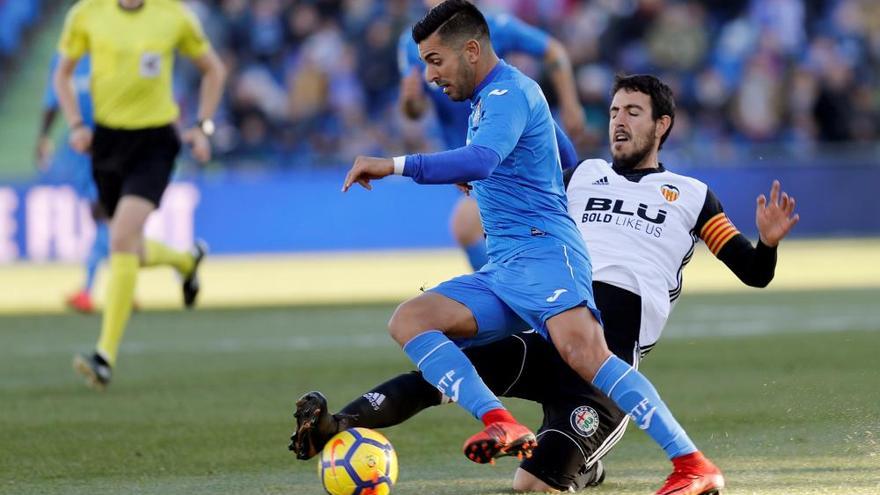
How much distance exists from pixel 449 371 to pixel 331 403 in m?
2.70

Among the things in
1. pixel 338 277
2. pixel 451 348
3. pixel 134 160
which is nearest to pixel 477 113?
pixel 451 348

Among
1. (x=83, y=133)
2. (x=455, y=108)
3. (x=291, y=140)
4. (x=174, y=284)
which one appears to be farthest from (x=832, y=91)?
(x=83, y=133)

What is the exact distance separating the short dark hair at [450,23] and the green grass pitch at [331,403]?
5.14 feet

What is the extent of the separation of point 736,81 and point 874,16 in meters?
2.39

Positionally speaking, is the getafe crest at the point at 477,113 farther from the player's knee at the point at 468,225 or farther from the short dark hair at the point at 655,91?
the player's knee at the point at 468,225

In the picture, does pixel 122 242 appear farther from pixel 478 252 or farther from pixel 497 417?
pixel 497 417

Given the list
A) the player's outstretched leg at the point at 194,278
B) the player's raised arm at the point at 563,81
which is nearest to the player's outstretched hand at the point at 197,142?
the player's raised arm at the point at 563,81

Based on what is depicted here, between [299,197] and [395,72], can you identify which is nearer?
[299,197]

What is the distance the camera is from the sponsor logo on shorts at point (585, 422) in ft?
18.5

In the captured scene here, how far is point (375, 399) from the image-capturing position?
18.6 ft

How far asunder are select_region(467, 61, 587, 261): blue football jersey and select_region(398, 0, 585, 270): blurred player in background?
141 inches

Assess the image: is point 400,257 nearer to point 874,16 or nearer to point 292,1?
point 292,1

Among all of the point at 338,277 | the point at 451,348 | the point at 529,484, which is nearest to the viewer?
the point at 451,348

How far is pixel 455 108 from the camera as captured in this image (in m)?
9.69
